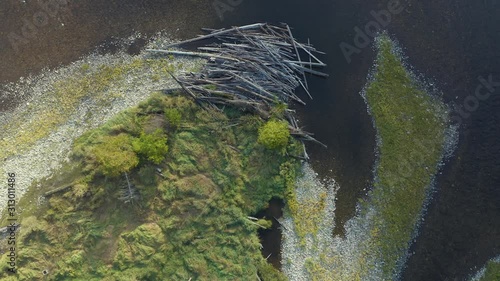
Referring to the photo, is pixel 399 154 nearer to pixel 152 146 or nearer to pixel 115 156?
pixel 152 146

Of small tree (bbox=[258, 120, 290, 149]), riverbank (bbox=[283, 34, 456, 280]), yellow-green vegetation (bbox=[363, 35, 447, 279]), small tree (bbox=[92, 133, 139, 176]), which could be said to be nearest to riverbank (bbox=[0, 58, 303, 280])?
small tree (bbox=[92, 133, 139, 176])

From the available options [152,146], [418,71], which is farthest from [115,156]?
[418,71]

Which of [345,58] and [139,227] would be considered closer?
[139,227]

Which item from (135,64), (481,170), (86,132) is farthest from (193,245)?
(481,170)

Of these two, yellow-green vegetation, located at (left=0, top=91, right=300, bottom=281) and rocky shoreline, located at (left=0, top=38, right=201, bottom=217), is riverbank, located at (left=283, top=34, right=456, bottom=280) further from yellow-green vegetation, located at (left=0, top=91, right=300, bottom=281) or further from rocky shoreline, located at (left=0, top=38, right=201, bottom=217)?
rocky shoreline, located at (left=0, top=38, right=201, bottom=217)

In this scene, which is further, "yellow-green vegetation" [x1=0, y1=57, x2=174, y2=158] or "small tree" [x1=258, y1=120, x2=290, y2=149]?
"yellow-green vegetation" [x1=0, y1=57, x2=174, y2=158]

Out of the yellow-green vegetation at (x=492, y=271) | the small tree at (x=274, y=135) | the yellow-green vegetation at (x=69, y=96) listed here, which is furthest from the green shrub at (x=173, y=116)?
the yellow-green vegetation at (x=492, y=271)

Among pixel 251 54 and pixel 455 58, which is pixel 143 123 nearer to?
pixel 251 54

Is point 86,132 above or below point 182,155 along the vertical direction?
above

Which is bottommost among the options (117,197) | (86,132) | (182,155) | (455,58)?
(117,197)
